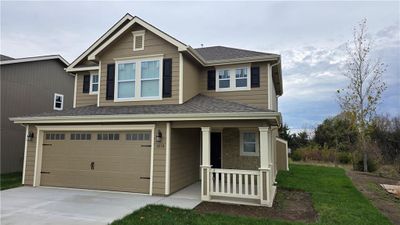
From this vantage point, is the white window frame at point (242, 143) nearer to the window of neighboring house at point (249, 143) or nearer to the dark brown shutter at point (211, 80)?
the window of neighboring house at point (249, 143)

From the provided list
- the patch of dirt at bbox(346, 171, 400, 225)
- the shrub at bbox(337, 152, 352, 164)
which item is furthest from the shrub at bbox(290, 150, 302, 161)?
the patch of dirt at bbox(346, 171, 400, 225)

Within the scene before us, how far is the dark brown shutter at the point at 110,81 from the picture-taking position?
9970mm

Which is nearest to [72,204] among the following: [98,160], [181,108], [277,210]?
[98,160]

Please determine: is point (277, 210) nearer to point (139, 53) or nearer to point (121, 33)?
point (139, 53)

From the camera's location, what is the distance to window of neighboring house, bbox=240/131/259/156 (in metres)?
10.4

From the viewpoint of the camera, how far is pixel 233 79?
10.5 meters

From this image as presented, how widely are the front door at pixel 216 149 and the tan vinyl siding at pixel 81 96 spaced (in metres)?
5.69

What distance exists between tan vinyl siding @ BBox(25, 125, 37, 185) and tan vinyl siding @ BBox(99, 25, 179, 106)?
2.70m

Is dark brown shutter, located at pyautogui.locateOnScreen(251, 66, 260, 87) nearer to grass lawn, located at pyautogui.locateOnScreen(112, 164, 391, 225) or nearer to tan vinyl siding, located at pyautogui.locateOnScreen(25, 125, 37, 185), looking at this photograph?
grass lawn, located at pyautogui.locateOnScreen(112, 164, 391, 225)

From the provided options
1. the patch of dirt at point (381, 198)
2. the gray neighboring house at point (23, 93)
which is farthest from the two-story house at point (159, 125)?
the gray neighboring house at point (23, 93)

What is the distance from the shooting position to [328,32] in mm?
13828

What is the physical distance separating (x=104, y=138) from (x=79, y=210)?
10.00 ft

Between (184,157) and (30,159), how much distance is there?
5.66 meters

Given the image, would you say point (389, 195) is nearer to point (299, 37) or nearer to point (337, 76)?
point (299, 37)
